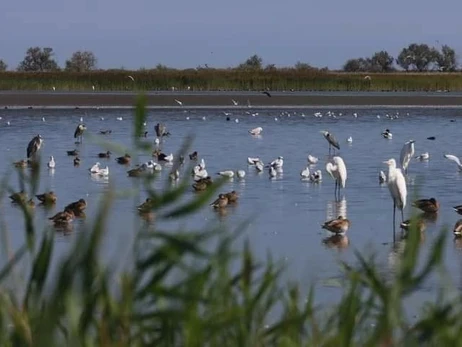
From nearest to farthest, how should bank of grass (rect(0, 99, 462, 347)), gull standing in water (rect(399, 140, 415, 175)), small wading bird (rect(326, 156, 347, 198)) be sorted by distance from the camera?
bank of grass (rect(0, 99, 462, 347)) < small wading bird (rect(326, 156, 347, 198)) < gull standing in water (rect(399, 140, 415, 175))

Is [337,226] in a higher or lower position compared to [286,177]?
higher

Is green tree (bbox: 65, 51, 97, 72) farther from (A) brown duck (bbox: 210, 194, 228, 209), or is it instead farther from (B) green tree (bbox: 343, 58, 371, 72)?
(A) brown duck (bbox: 210, 194, 228, 209)

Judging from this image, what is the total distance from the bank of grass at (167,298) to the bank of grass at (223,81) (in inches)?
2161

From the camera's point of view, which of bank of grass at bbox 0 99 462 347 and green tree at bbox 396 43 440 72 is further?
green tree at bbox 396 43 440 72

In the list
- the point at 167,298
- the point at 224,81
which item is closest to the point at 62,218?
the point at 167,298

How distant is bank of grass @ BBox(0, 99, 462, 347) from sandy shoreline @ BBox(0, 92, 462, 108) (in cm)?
4111

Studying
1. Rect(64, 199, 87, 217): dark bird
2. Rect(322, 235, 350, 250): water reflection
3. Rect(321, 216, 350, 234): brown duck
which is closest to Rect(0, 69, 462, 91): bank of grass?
Rect(64, 199, 87, 217): dark bird

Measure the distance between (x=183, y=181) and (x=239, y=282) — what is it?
710mm

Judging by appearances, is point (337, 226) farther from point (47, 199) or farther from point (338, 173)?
point (338, 173)

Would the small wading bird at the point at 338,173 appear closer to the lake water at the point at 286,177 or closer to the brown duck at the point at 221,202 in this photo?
→ the lake water at the point at 286,177

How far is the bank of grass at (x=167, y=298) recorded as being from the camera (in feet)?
8.75

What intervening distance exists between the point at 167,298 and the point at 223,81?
57708 millimetres

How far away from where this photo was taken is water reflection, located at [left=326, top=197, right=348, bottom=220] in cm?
1309

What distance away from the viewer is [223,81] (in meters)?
60.4
